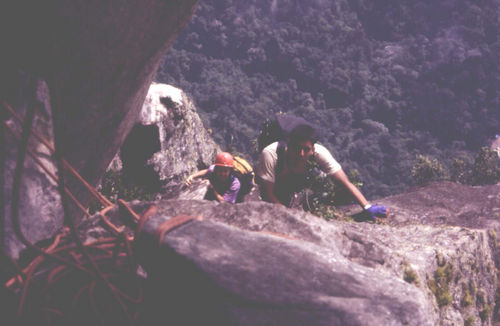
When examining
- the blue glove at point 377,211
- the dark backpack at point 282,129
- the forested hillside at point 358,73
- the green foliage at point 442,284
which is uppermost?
the forested hillside at point 358,73

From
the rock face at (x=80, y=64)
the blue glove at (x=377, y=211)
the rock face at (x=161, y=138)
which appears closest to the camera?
the rock face at (x=80, y=64)

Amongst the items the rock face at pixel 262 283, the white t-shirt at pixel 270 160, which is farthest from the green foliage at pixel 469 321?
the white t-shirt at pixel 270 160

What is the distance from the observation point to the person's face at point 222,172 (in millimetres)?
6633

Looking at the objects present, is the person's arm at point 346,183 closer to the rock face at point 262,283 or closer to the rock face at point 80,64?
the rock face at point 80,64

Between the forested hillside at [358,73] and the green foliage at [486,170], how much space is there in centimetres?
5080

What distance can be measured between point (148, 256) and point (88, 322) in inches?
20.1

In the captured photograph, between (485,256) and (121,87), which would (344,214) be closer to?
(485,256)

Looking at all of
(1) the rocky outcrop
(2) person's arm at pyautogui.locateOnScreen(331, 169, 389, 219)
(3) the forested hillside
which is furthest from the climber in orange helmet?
(3) the forested hillside

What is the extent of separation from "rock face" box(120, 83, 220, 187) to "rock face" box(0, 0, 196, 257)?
34.6ft

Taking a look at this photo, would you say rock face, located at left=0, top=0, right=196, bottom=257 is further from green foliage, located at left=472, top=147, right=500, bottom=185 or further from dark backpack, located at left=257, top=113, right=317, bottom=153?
green foliage, located at left=472, top=147, right=500, bottom=185

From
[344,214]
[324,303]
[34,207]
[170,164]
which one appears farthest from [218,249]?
[170,164]

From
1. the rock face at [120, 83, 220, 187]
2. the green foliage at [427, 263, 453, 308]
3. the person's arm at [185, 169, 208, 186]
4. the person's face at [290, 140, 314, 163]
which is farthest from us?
the rock face at [120, 83, 220, 187]

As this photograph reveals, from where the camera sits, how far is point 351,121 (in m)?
121

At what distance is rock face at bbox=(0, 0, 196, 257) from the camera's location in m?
2.70
